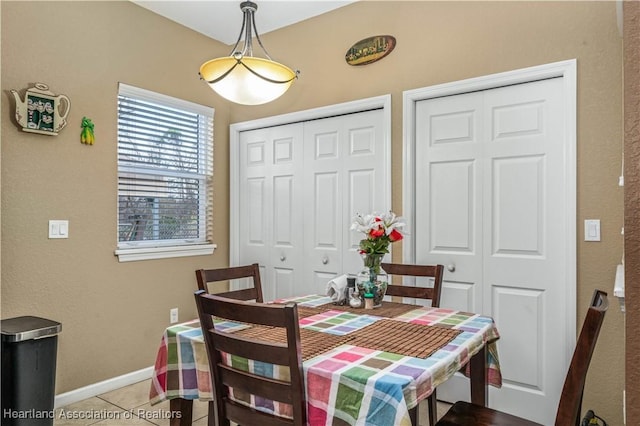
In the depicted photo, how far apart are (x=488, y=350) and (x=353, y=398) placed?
896 millimetres


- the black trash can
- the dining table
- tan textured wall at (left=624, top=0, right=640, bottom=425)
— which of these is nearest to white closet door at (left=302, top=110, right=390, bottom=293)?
the dining table

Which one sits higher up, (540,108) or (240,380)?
(540,108)

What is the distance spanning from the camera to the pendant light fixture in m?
2.09

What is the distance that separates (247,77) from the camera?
2.13m

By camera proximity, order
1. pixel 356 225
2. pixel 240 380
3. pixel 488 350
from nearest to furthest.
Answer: pixel 240 380, pixel 488 350, pixel 356 225

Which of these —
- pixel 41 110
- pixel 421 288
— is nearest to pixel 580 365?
pixel 421 288

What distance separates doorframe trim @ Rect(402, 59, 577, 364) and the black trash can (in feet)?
7.25

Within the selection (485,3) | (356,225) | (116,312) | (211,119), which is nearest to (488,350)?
(356,225)

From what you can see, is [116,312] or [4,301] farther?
[116,312]

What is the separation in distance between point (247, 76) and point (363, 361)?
151cm

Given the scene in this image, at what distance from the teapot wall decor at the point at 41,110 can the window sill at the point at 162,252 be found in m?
0.94

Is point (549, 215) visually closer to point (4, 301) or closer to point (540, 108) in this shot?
point (540, 108)

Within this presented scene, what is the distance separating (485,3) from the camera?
8.70 ft

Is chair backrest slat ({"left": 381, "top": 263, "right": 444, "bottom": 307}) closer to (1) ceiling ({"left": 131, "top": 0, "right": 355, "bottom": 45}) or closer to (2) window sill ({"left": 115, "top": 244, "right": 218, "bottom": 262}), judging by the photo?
(2) window sill ({"left": 115, "top": 244, "right": 218, "bottom": 262})
